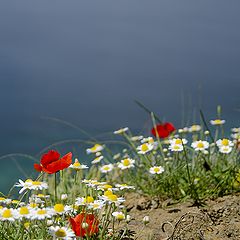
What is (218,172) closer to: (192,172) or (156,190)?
(192,172)

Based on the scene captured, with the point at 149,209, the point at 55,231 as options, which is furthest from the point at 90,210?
the point at 149,209

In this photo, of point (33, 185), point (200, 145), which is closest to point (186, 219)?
point (200, 145)

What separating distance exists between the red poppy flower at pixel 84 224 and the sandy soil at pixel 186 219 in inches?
10.3

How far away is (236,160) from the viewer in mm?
3363

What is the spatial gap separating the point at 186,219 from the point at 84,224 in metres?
0.72

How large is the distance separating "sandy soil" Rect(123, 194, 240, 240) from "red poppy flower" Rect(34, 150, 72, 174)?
449mm

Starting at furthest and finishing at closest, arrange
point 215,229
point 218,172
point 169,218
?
point 218,172, point 169,218, point 215,229

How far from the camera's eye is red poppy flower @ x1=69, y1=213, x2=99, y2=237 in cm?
209

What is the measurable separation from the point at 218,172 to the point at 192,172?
14 cm

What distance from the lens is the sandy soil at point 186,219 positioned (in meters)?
2.54

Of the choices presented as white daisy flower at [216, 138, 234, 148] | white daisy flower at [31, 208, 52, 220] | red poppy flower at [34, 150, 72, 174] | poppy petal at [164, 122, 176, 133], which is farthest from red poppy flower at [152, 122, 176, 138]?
white daisy flower at [31, 208, 52, 220]

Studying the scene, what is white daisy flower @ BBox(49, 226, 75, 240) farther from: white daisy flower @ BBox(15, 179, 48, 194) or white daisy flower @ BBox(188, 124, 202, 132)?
white daisy flower @ BBox(188, 124, 202, 132)

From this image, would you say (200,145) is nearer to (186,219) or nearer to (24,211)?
(186,219)

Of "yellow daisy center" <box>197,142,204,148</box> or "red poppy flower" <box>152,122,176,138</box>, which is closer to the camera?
"yellow daisy center" <box>197,142,204,148</box>
